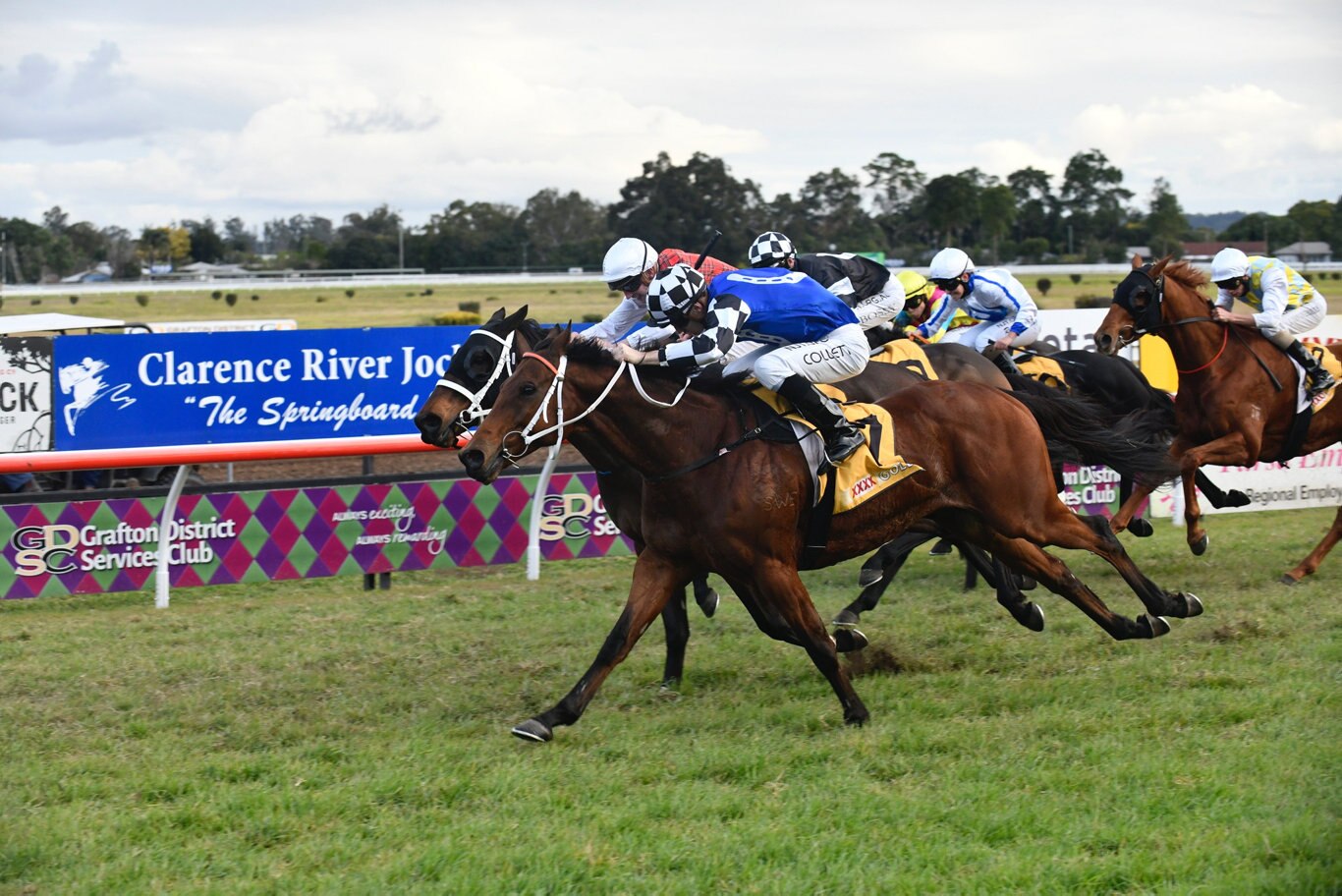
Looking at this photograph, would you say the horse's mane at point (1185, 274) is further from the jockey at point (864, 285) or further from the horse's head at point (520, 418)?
the horse's head at point (520, 418)

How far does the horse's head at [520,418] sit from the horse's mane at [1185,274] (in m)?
4.80

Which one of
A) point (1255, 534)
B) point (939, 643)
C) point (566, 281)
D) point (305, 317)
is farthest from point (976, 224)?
point (939, 643)

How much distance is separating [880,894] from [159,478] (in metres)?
8.84

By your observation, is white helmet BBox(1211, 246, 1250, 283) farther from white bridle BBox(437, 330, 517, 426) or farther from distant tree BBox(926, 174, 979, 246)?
distant tree BBox(926, 174, 979, 246)

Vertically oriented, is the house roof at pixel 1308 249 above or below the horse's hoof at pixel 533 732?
above

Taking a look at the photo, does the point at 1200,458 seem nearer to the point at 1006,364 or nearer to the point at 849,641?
the point at 1006,364

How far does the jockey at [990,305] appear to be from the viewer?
8.34m

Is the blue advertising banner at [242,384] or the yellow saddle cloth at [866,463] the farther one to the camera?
the blue advertising banner at [242,384]

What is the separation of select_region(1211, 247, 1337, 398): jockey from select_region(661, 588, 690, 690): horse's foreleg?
169 inches

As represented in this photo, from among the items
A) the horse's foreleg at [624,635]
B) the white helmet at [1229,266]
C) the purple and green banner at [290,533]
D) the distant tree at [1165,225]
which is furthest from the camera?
the distant tree at [1165,225]

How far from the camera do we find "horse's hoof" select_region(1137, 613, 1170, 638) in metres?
6.35

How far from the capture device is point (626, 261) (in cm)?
625

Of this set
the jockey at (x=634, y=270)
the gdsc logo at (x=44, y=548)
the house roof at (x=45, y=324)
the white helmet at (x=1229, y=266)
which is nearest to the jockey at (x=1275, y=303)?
the white helmet at (x=1229, y=266)

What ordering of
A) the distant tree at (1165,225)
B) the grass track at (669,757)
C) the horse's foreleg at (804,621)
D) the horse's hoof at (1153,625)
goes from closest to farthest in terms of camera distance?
1. the grass track at (669,757)
2. the horse's foreleg at (804,621)
3. the horse's hoof at (1153,625)
4. the distant tree at (1165,225)
